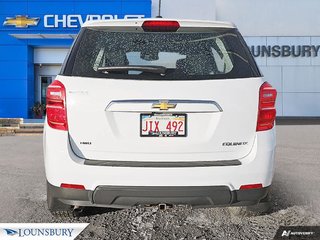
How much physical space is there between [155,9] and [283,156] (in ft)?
45.1

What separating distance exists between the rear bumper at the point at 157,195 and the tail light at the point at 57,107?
20.1 inches

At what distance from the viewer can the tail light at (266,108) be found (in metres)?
2.88

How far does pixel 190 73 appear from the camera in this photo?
291 centimetres

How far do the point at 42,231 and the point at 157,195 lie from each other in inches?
49.6

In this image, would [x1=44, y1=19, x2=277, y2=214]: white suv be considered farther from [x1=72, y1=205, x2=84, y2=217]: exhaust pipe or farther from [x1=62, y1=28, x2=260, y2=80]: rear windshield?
[x1=72, y1=205, x2=84, y2=217]: exhaust pipe

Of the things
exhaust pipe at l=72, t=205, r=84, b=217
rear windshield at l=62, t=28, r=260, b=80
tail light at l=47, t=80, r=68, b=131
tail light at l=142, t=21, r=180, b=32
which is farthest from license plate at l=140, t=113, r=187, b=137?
exhaust pipe at l=72, t=205, r=84, b=217

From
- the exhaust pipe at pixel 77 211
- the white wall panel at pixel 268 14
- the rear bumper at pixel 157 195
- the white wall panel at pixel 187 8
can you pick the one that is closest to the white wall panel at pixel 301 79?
the white wall panel at pixel 268 14

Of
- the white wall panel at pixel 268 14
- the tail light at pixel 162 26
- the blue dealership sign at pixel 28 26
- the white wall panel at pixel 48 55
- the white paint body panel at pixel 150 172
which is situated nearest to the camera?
the white paint body panel at pixel 150 172

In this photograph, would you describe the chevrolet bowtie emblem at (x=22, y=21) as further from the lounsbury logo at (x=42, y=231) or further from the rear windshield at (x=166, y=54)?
the rear windshield at (x=166, y=54)

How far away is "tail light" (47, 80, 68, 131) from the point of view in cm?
283

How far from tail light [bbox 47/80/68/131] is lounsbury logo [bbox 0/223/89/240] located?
101cm

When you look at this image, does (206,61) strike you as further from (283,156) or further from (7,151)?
(7,151)

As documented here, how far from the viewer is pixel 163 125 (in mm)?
2803

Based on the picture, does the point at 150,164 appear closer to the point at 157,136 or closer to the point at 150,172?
the point at 150,172
